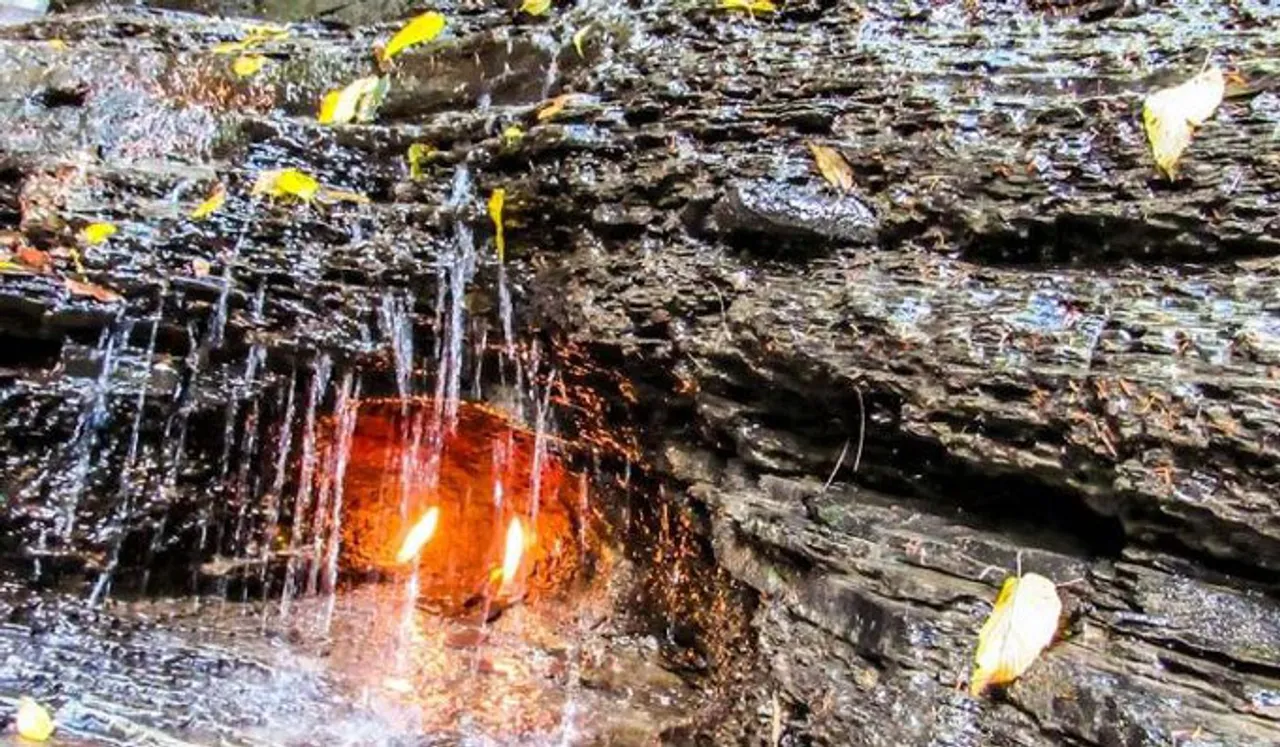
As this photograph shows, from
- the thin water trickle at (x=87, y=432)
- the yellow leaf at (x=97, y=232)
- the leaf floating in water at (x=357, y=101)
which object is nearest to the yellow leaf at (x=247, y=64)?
the leaf floating in water at (x=357, y=101)

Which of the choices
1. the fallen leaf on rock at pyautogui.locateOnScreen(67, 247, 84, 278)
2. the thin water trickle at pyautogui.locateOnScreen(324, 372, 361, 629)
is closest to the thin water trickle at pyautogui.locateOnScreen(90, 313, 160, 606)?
the fallen leaf on rock at pyautogui.locateOnScreen(67, 247, 84, 278)

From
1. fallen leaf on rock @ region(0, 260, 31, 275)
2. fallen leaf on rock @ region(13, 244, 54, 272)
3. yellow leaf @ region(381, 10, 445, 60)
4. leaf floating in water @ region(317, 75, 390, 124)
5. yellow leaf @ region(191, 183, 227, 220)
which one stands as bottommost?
fallen leaf on rock @ region(0, 260, 31, 275)

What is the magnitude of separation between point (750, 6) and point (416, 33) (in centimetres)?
246

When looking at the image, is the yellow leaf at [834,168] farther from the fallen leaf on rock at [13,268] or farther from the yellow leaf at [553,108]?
the fallen leaf on rock at [13,268]

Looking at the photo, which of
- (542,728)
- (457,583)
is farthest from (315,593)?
(542,728)

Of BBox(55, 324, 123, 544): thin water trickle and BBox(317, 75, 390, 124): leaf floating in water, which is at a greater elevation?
BBox(317, 75, 390, 124): leaf floating in water

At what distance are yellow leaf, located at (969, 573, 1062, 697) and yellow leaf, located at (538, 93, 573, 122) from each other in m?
3.44

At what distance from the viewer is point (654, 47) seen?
5.21 m

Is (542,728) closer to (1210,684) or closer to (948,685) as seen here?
(948,685)

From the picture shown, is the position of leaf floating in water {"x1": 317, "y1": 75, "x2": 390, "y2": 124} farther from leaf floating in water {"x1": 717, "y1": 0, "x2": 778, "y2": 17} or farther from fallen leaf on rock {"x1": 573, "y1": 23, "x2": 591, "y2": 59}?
leaf floating in water {"x1": 717, "y1": 0, "x2": 778, "y2": 17}

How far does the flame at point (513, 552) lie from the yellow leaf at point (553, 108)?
145 inches

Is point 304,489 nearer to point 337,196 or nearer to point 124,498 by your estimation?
point 124,498

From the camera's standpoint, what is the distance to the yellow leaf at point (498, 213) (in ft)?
17.3

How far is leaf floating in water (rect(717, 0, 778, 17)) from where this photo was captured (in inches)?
201
